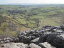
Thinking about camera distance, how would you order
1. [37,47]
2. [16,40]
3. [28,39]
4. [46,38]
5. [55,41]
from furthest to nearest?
[16,40], [28,39], [46,38], [55,41], [37,47]

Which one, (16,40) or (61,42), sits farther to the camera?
(16,40)

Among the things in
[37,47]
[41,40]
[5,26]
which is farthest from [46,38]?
[5,26]

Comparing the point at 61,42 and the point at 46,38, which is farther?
the point at 46,38

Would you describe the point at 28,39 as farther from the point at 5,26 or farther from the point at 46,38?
the point at 5,26

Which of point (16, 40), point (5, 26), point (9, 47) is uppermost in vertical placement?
point (9, 47)

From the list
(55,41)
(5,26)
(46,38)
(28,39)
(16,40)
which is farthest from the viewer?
(5,26)

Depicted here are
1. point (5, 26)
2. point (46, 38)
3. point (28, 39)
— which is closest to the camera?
point (46, 38)

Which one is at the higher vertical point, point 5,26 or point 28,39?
point 28,39

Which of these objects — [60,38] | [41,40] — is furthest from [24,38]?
[60,38]

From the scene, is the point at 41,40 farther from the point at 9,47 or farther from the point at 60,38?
the point at 9,47
